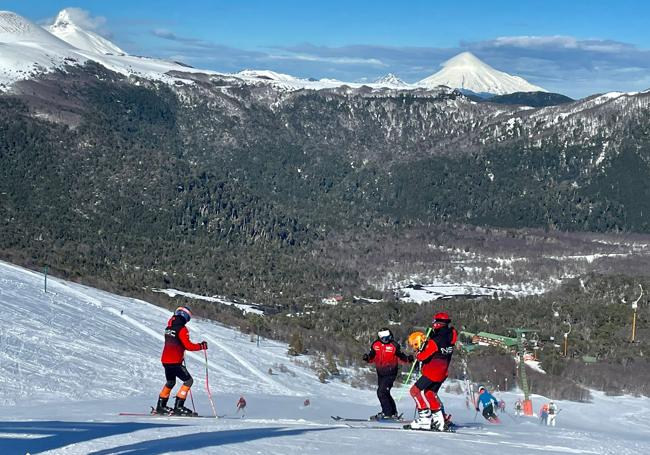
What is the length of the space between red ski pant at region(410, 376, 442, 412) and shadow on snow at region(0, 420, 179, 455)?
4723mm

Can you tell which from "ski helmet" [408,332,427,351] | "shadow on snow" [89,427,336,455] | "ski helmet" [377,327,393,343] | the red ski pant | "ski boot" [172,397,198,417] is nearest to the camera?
"shadow on snow" [89,427,336,455]

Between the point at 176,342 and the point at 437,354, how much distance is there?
5.37m

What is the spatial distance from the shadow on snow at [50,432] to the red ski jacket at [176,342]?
2240mm

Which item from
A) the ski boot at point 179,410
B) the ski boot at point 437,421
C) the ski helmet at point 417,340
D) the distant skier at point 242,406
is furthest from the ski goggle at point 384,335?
the ski boot at point 179,410

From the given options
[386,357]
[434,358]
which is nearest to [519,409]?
[386,357]

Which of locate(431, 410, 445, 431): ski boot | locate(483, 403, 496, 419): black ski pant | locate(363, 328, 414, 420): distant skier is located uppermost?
locate(363, 328, 414, 420): distant skier

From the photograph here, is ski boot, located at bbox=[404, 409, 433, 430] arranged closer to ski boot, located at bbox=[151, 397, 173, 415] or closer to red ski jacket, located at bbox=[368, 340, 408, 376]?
red ski jacket, located at bbox=[368, 340, 408, 376]

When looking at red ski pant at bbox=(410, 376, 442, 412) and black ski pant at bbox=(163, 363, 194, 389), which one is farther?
black ski pant at bbox=(163, 363, 194, 389)

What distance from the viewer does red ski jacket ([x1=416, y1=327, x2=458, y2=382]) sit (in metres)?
19.0

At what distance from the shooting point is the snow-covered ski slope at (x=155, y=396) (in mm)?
16234

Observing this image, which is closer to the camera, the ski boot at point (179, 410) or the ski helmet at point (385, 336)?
the ski boot at point (179, 410)

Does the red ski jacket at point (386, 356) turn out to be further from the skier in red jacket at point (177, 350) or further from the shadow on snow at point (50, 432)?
the shadow on snow at point (50, 432)

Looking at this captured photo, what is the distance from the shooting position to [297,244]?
16525cm

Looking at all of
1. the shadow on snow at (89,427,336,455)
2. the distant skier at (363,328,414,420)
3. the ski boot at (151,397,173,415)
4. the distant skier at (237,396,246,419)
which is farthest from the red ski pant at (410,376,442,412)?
the ski boot at (151,397,173,415)
